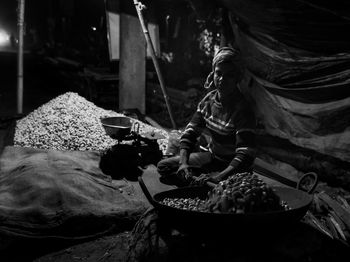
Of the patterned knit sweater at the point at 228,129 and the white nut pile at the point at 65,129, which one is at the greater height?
the patterned knit sweater at the point at 228,129

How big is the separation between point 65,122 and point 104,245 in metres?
4.15

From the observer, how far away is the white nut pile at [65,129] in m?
7.44

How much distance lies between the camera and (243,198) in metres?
3.07

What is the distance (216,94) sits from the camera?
5148 mm

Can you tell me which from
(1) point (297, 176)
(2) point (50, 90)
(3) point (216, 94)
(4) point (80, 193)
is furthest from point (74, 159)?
(2) point (50, 90)

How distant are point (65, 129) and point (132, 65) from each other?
11.4ft

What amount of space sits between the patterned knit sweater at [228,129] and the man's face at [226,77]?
17 cm

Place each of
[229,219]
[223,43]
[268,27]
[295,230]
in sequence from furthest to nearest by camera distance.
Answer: [223,43], [268,27], [295,230], [229,219]

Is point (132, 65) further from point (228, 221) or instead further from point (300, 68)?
point (228, 221)

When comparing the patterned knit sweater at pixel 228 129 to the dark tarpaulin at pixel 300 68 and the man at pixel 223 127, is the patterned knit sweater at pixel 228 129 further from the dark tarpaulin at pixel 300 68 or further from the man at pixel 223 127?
the dark tarpaulin at pixel 300 68

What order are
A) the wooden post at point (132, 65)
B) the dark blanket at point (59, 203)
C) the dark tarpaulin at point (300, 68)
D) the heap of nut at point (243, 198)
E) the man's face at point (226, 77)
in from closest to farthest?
the heap of nut at point (243, 198) < the dark blanket at point (59, 203) < the man's face at point (226, 77) < the dark tarpaulin at point (300, 68) < the wooden post at point (132, 65)

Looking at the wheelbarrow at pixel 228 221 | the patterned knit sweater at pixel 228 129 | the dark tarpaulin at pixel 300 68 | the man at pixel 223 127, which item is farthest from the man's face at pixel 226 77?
the wheelbarrow at pixel 228 221

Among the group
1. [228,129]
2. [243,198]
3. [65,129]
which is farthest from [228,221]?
[65,129]

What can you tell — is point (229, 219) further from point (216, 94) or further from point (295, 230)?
point (216, 94)
